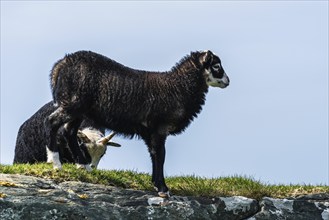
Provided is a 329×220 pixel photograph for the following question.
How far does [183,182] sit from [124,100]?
1.85 metres

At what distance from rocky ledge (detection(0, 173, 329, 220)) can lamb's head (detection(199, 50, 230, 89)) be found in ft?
6.85

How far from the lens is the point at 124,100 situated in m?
14.8

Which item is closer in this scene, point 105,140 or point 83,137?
point 83,137

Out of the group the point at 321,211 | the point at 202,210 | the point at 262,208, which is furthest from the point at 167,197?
the point at 321,211

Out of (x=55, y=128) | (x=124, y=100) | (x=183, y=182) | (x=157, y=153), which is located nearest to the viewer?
(x=157, y=153)

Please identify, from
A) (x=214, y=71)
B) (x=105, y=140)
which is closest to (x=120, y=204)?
(x=214, y=71)

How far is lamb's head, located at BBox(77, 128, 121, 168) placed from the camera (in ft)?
62.0

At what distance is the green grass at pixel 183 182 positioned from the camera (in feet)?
47.7

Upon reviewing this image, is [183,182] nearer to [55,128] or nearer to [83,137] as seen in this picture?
[55,128]

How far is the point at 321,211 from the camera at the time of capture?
14.7 meters

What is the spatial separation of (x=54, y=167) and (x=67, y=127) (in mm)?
967

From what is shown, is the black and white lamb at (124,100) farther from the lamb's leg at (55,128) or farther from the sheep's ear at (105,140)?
the sheep's ear at (105,140)

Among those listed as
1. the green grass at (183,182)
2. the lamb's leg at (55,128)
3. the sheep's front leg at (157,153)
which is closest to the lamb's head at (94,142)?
the green grass at (183,182)

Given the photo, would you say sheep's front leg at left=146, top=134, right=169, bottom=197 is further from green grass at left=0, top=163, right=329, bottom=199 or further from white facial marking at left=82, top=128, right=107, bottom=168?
white facial marking at left=82, top=128, right=107, bottom=168
